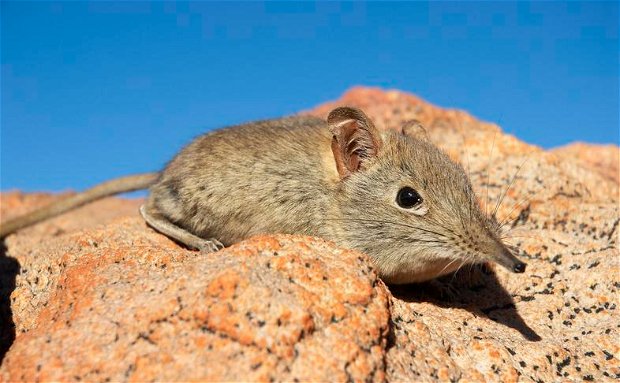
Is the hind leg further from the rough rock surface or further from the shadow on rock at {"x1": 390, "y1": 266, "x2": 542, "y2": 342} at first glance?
the shadow on rock at {"x1": 390, "y1": 266, "x2": 542, "y2": 342}

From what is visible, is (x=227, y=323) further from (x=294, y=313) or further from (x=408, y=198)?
(x=408, y=198)

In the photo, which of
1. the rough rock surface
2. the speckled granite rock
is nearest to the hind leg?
the rough rock surface

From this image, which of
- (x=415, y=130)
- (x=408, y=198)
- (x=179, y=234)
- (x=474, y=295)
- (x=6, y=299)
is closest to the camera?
(x=408, y=198)

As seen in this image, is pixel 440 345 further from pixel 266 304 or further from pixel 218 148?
pixel 218 148

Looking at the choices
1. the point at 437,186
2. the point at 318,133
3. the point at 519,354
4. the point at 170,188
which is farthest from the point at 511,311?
the point at 170,188

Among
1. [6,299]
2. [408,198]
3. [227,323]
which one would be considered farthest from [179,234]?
[227,323]

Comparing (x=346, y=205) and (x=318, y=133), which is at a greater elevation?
(x=318, y=133)
